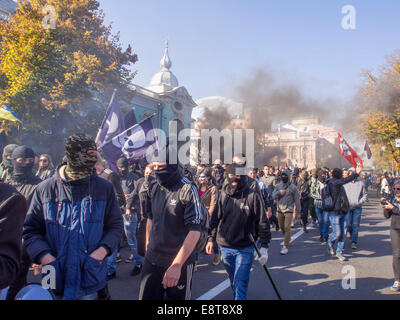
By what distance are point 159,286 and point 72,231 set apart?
100 centimetres

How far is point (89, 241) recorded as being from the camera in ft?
7.31

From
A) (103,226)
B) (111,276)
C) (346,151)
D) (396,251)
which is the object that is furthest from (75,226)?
(346,151)

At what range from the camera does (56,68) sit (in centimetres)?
1675

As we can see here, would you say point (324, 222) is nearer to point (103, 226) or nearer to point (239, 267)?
point (239, 267)

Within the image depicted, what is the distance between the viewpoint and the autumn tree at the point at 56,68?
15.6 m

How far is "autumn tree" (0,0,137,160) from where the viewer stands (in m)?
15.6

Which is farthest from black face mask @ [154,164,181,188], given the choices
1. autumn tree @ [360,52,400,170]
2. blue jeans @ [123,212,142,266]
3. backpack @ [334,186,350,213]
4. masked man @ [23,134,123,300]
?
autumn tree @ [360,52,400,170]

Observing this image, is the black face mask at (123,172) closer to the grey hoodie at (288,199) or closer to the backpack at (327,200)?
the grey hoodie at (288,199)

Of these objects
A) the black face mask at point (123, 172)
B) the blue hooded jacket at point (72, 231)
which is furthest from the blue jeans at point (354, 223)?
the blue hooded jacket at point (72, 231)

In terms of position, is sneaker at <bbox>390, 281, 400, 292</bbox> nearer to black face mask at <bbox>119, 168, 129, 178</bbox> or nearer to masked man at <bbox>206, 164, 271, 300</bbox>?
masked man at <bbox>206, 164, 271, 300</bbox>

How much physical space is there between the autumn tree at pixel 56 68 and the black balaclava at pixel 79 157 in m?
14.7
